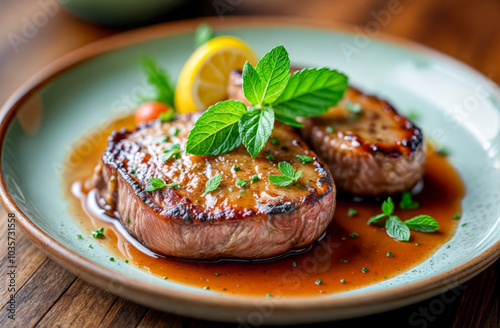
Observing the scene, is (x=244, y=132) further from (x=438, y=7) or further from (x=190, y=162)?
(x=438, y=7)

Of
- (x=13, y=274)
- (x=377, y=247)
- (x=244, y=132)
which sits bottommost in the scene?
(x=13, y=274)

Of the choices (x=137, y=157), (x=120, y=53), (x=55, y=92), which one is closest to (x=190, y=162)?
(x=137, y=157)

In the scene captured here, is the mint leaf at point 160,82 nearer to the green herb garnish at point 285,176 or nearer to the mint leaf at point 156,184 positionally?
the mint leaf at point 156,184

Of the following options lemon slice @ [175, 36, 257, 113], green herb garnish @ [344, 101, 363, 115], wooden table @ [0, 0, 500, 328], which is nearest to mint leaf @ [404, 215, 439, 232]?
wooden table @ [0, 0, 500, 328]

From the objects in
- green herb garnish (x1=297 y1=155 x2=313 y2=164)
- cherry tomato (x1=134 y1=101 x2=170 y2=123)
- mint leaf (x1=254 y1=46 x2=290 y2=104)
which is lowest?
cherry tomato (x1=134 y1=101 x2=170 y2=123)

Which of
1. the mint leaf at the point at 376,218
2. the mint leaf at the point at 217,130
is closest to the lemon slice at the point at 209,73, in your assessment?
the mint leaf at the point at 217,130

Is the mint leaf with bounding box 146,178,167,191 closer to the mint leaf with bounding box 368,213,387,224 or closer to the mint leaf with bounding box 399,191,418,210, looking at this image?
the mint leaf with bounding box 368,213,387,224
